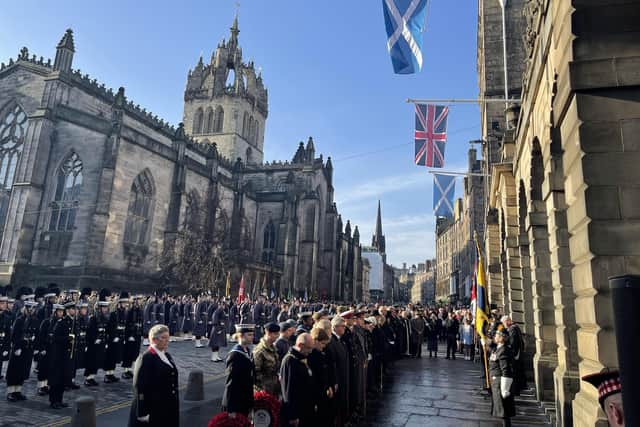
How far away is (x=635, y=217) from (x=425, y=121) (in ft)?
40.5

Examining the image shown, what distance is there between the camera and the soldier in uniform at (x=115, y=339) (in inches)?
440

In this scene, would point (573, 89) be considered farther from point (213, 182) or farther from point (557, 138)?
point (213, 182)

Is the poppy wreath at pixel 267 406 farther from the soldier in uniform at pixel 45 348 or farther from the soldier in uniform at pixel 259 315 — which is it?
the soldier in uniform at pixel 259 315

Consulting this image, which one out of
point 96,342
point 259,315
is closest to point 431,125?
point 259,315

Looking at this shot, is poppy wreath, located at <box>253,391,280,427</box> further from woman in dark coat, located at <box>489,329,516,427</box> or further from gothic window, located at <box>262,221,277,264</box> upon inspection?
gothic window, located at <box>262,221,277,264</box>

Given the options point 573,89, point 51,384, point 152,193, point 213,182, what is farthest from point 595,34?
point 213,182

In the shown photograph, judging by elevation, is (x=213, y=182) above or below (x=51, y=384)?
above

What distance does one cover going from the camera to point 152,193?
3189cm

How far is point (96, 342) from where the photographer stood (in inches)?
420

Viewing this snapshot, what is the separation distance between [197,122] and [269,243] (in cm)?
2349

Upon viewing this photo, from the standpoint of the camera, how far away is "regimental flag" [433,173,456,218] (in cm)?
2089

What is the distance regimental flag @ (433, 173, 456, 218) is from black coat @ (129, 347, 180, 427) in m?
17.6

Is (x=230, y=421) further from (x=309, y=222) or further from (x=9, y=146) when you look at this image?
(x=309, y=222)

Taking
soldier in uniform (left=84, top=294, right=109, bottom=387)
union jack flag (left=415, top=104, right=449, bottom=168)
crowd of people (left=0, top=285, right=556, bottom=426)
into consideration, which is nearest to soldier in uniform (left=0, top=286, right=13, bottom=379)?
crowd of people (left=0, top=285, right=556, bottom=426)
